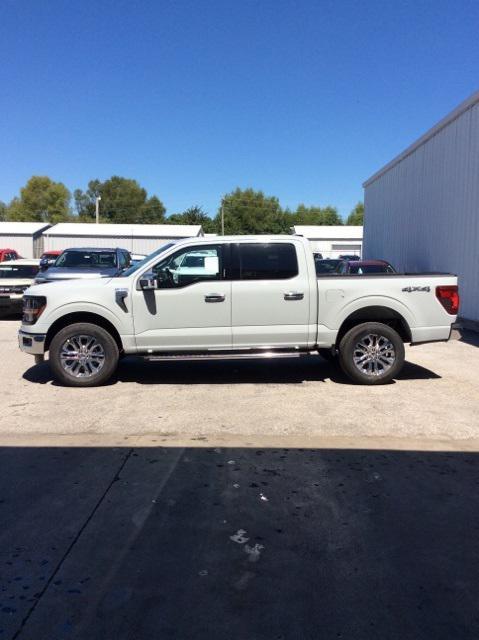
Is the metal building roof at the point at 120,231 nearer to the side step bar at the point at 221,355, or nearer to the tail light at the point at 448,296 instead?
the side step bar at the point at 221,355

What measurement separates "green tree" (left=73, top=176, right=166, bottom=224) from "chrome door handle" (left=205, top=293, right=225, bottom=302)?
325 feet

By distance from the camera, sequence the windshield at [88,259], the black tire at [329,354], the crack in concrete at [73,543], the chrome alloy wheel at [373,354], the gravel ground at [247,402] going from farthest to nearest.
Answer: the windshield at [88,259] < the black tire at [329,354] < the chrome alloy wheel at [373,354] < the gravel ground at [247,402] < the crack in concrete at [73,543]

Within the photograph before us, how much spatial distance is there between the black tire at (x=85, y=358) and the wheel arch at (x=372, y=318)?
3.11m

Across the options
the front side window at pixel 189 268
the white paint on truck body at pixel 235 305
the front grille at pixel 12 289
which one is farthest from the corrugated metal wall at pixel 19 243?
the front side window at pixel 189 268

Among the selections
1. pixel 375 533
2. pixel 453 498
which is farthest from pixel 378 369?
pixel 375 533

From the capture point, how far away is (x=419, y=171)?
671 inches

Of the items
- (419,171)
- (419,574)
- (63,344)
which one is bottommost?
(419,574)

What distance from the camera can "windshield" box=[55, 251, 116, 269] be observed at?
13.5 m

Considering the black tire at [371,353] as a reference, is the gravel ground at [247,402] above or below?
below

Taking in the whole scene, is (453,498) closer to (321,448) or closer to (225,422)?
(321,448)

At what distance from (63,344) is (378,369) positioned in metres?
4.26

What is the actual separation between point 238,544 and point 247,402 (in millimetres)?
3220

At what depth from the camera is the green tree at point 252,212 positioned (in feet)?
299

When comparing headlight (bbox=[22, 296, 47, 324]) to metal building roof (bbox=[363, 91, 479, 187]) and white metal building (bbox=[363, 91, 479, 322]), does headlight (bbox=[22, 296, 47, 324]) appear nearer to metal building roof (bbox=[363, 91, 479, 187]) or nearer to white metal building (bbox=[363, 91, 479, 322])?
white metal building (bbox=[363, 91, 479, 322])
